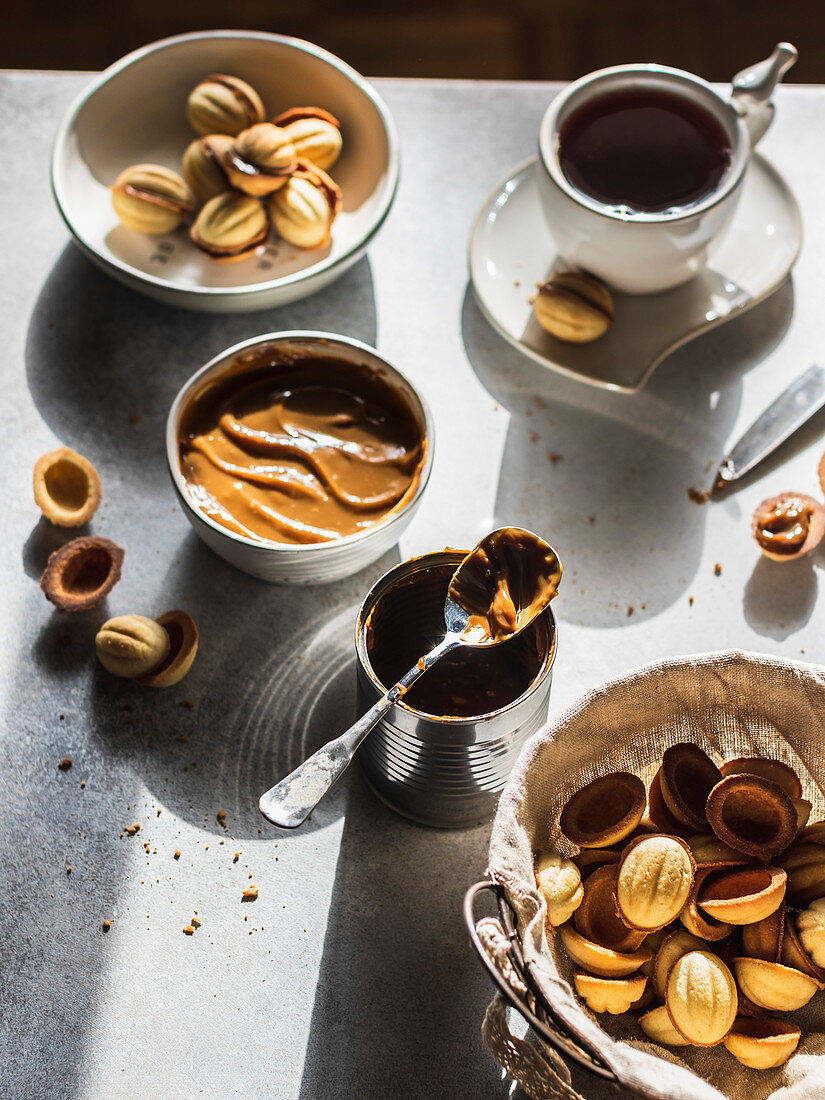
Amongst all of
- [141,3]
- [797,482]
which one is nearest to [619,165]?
[797,482]

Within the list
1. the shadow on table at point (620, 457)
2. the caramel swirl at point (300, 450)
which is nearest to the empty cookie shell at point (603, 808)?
the shadow on table at point (620, 457)

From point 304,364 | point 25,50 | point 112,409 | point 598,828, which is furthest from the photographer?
point 25,50

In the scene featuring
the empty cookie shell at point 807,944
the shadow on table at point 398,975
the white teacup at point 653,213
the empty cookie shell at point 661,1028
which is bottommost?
the shadow on table at point 398,975

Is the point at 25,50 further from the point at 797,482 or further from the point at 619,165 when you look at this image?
the point at 797,482

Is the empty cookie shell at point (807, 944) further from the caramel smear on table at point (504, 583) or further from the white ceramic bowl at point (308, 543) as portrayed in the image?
the white ceramic bowl at point (308, 543)

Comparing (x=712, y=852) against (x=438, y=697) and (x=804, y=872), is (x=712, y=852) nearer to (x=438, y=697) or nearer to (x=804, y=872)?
(x=804, y=872)
